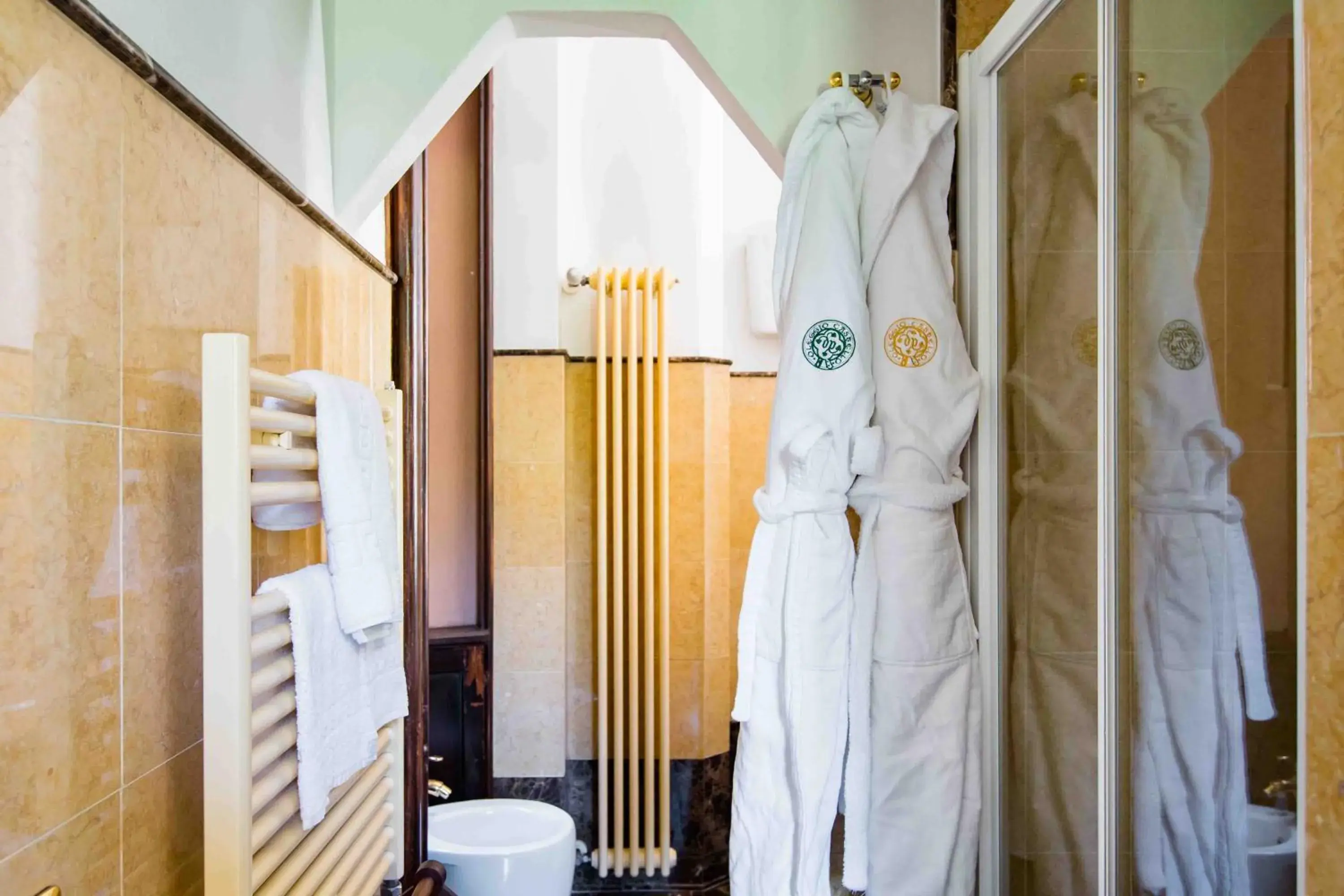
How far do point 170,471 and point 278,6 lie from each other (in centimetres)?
69

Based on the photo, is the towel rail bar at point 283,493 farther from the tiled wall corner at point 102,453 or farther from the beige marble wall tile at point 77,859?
the beige marble wall tile at point 77,859

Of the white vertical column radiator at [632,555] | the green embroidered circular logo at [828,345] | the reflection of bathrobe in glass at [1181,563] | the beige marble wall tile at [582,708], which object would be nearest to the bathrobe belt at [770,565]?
the green embroidered circular logo at [828,345]

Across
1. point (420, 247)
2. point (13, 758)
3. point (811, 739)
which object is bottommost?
point (811, 739)

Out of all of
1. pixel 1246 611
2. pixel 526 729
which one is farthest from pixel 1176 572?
pixel 526 729

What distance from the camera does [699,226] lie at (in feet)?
10.3

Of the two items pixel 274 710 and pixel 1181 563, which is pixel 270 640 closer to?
pixel 274 710

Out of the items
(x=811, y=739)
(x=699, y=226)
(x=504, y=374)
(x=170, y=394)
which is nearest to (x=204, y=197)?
(x=170, y=394)

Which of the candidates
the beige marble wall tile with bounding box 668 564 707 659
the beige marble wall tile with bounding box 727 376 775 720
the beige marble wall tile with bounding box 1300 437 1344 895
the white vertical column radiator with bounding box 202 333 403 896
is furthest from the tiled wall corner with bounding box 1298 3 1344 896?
the beige marble wall tile with bounding box 727 376 775 720

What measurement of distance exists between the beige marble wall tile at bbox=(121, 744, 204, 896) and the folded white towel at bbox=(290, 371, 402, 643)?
218mm

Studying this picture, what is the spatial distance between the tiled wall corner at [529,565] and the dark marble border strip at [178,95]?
148cm

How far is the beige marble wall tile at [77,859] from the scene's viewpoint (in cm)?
74

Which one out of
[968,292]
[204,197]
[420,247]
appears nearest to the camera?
[204,197]

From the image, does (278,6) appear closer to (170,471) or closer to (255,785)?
(170,471)

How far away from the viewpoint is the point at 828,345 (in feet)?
5.16
